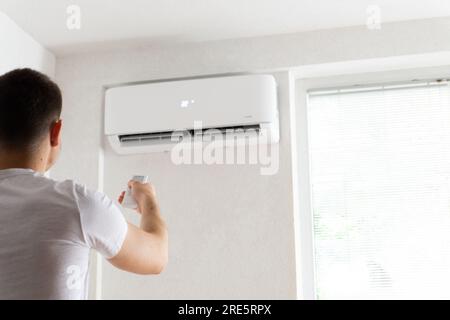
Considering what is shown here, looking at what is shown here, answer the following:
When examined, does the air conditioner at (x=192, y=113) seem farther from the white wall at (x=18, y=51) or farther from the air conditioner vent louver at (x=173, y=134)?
the white wall at (x=18, y=51)

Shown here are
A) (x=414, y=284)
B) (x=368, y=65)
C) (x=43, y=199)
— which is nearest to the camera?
(x=43, y=199)

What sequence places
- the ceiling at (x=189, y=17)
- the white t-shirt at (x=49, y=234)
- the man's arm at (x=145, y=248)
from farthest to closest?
the ceiling at (x=189, y=17), the man's arm at (x=145, y=248), the white t-shirt at (x=49, y=234)

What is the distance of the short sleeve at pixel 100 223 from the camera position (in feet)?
3.26

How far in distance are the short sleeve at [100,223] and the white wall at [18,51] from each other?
5.56 ft

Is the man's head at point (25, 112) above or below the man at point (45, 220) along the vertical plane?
above

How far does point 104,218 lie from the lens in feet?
3.31

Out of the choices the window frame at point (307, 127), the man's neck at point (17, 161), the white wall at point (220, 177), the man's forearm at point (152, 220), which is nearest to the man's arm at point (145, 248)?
the man's forearm at point (152, 220)

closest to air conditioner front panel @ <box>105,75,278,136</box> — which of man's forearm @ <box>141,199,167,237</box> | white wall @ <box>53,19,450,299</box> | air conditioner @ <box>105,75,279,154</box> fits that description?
air conditioner @ <box>105,75,279,154</box>

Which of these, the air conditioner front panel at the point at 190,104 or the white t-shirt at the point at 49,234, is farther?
the air conditioner front panel at the point at 190,104

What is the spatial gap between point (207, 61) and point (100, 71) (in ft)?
1.72

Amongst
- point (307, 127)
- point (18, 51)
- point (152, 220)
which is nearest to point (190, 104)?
point (307, 127)

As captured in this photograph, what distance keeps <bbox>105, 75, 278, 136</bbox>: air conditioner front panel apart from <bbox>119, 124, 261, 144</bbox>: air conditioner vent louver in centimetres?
3

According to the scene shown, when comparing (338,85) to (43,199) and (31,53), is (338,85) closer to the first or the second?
(31,53)

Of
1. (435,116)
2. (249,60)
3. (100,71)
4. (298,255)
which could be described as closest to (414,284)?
(298,255)
